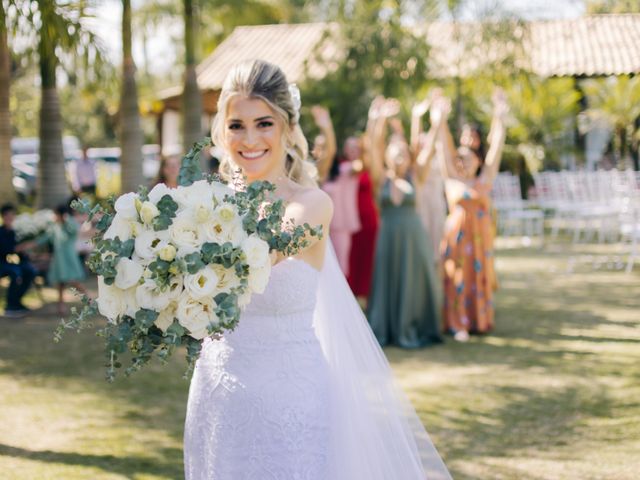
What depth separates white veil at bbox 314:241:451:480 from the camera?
3279 millimetres

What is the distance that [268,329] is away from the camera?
315 centimetres

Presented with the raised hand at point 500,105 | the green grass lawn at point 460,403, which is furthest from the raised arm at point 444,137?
the green grass lawn at point 460,403

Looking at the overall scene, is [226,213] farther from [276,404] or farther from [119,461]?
[119,461]

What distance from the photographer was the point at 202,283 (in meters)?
2.53

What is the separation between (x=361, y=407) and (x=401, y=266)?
18.8 ft

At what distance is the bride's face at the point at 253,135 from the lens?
10.9ft

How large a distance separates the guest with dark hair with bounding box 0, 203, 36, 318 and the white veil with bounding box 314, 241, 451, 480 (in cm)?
783

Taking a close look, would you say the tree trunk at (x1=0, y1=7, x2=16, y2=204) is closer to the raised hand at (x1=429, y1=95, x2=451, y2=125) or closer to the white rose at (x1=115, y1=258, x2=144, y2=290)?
the raised hand at (x1=429, y1=95, x2=451, y2=125)

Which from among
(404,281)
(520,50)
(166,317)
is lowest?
(404,281)

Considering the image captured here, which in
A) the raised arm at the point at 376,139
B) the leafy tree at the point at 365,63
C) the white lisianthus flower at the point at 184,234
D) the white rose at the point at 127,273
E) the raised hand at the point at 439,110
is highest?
the leafy tree at the point at 365,63

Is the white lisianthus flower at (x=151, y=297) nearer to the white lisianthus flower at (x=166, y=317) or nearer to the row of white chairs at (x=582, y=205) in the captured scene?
the white lisianthus flower at (x=166, y=317)

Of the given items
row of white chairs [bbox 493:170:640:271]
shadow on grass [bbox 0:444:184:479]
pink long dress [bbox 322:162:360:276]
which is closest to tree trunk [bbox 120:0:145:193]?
pink long dress [bbox 322:162:360:276]

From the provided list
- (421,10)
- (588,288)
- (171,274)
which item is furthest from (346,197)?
(421,10)

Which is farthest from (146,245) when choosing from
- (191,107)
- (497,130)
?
(191,107)
